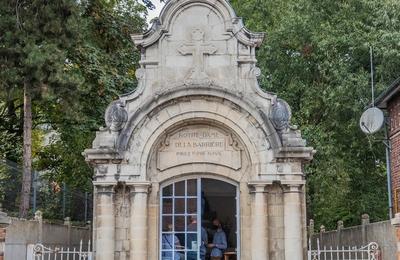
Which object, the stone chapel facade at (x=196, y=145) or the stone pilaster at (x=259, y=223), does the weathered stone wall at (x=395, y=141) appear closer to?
the stone chapel facade at (x=196, y=145)

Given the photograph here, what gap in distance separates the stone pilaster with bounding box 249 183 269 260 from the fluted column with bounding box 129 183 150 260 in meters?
2.31

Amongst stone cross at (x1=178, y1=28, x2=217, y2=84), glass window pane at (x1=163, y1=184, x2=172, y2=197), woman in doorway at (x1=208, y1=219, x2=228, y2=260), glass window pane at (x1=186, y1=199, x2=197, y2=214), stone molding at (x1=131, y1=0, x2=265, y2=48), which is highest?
stone molding at (x1=131, y1=0, x2=265, y2=48)

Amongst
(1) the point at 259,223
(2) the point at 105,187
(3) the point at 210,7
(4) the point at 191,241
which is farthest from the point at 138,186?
(3) the point at 210,7

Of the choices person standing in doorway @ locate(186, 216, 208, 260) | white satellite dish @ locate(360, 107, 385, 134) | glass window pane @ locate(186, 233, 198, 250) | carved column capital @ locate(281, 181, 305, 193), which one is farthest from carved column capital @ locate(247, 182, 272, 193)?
white satellite dish @ locate(360, 107, 385, 134)

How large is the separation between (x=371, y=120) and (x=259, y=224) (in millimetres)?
5312

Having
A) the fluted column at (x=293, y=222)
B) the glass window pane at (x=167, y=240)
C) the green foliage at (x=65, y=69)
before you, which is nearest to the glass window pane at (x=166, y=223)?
the glass window pane at (x=167, y=240)

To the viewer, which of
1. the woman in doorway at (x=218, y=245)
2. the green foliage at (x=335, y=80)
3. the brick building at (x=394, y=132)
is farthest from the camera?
the green foliage at (x=335, y=80)

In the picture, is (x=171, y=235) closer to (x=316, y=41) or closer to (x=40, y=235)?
(x=40, y=235)

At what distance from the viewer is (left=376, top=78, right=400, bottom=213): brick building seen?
19.4 meters

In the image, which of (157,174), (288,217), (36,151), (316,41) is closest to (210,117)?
(157,174)

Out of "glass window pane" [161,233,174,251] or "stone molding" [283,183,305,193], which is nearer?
"stone molding" [283,183,305,193]

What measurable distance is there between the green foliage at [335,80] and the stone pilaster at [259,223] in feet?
23.1

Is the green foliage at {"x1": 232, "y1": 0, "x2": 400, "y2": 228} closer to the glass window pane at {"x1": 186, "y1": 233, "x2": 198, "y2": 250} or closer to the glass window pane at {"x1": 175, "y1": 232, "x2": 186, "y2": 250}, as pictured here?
the glass window pane at {"x1": 186, "y1": 233, "x2": 198, "y2": 250}

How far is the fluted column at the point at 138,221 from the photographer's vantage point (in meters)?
13.3
